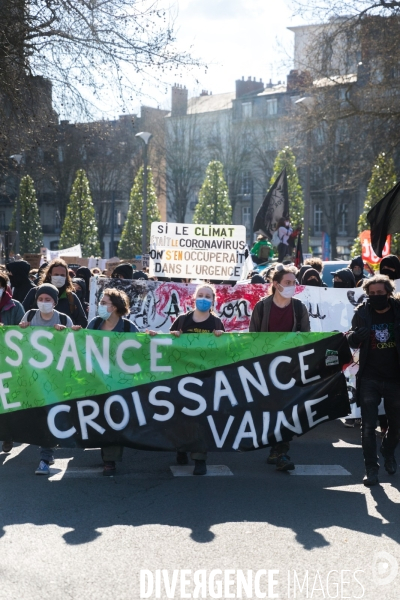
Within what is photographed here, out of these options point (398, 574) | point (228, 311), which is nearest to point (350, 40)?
point (228, 311)

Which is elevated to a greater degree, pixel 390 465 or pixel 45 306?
pixel 45 306

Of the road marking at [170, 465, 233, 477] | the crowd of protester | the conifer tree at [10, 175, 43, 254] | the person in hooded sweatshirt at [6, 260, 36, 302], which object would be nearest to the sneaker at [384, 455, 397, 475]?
the crowd of protester

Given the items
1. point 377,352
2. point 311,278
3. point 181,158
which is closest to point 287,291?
point 377,352

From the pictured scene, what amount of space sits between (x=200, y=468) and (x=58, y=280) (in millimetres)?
2822

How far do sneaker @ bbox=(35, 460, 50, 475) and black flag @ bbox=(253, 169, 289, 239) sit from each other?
12017 mm

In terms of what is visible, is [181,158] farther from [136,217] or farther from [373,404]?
[373,404]

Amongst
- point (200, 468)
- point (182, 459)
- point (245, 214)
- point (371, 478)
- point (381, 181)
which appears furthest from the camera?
point (245, 214)

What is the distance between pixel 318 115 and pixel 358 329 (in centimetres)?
1462

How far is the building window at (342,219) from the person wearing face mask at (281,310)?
58040mm

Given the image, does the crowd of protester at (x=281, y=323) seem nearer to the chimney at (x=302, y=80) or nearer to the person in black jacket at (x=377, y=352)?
the person in black jacket at (x=377, y=352)

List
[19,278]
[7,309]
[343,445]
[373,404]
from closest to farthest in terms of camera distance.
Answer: [373,404], [7,309], [343,445], [19,278]

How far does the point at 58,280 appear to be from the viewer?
10.1m

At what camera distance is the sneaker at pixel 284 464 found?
8.38m

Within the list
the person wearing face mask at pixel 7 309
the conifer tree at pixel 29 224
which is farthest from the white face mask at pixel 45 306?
the conifer tree at pixel 29 224
